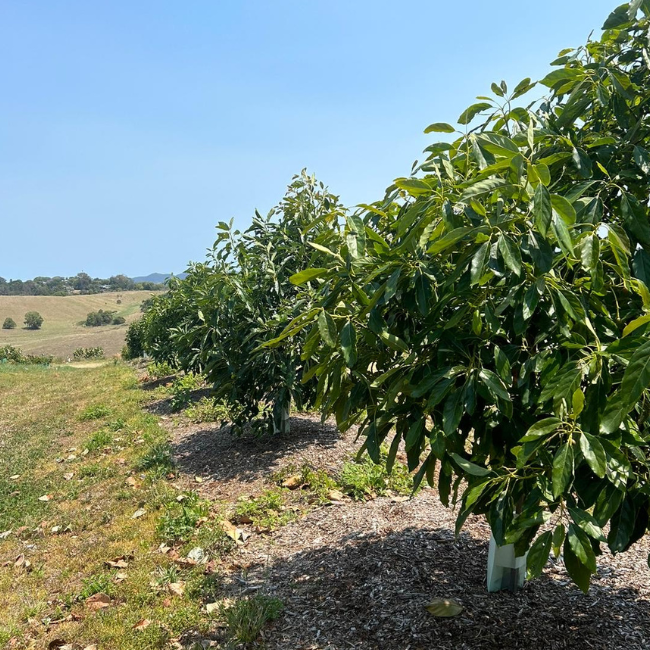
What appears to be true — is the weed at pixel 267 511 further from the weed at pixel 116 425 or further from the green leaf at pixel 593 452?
the weed at pixel 116 425

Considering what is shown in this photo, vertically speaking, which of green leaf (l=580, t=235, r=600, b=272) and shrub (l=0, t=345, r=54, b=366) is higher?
green leaf (l=580, t=235, r=600, b=272)

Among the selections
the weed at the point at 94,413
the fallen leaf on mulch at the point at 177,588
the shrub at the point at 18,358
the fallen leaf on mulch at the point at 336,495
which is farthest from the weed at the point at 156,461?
the shrub at the point at 18,358

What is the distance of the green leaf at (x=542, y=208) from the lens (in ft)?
4.85

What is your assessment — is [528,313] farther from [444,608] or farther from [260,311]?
[260,311]

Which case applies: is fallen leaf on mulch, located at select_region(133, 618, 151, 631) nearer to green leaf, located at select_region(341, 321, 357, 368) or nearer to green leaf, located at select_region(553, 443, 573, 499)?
green leaf, located at select_region(341, 321, 357, 368)

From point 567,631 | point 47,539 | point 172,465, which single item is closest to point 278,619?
point 567,631

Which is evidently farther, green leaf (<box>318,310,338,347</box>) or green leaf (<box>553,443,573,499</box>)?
green leaf (<box>318,310,338,347</box>)

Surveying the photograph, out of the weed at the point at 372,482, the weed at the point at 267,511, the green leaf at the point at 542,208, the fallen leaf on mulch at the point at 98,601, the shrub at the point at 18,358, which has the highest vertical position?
the green leaf at the point at 542,208

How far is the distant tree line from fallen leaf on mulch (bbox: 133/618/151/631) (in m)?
124

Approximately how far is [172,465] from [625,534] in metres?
6.31

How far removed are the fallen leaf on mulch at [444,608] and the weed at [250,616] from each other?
1.01 meters

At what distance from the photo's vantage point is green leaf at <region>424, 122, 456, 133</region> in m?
2.11

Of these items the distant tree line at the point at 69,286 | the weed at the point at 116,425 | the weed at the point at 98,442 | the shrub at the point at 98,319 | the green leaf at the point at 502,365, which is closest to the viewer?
the green leaf at the point at 502,365

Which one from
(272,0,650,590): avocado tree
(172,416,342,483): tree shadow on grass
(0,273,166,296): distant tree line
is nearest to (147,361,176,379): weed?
(172,416,342,483): tree shadow on grass
